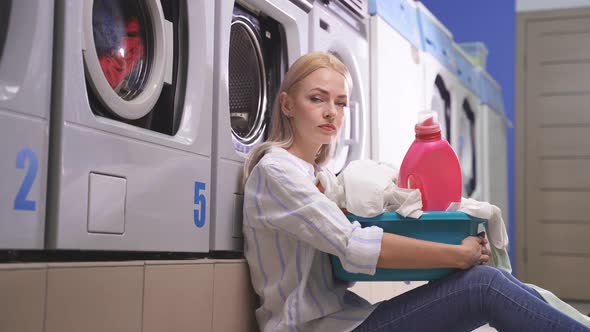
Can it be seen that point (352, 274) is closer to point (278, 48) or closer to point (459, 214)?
point (459, 214)

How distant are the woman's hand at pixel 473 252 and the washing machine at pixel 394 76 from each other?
1090 mm

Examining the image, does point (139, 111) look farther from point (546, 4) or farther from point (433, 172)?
point (546, 4)

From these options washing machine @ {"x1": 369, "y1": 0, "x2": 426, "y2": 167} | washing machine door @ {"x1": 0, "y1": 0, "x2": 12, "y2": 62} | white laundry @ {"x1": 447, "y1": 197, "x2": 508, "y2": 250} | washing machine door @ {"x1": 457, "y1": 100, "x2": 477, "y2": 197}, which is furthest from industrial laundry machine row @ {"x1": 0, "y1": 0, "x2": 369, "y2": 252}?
washing machine door @ {"x1": 457, "y1": 100, "x2": 477, "y2": 197}

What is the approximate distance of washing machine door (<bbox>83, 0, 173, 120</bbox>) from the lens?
1.26 metres

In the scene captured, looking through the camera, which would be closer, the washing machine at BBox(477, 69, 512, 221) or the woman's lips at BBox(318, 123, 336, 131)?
the woman's lips at BBox(318, 123, 336, 131)

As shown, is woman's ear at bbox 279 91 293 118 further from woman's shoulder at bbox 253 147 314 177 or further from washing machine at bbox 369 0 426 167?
washing machine at bbox 369 0 426 167

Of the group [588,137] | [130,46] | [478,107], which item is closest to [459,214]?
[130,46]

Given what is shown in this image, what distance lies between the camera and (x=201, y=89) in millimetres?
1500

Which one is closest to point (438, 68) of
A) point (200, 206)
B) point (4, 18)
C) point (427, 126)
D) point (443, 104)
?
point (443, 104)

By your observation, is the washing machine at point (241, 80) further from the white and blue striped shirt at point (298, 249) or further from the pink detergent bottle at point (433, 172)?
the pink detergent bottle at point (433, 172)

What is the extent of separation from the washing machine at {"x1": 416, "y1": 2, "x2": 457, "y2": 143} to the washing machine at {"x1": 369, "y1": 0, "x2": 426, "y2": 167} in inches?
2.6

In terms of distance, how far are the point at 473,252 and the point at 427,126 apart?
0.97 ft

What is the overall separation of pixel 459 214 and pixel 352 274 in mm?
251

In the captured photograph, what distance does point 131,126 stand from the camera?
4.22 feet
